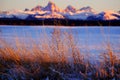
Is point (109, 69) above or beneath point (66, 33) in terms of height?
beneath

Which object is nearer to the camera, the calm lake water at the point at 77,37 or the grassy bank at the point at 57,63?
the grassy bank at the point at 57,63

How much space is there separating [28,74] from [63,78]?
545 mm

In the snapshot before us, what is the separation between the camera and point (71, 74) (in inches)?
187

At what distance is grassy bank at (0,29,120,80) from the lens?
15.5 ft

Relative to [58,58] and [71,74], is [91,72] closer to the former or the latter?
[71,74]

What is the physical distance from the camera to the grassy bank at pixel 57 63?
471 centimetres

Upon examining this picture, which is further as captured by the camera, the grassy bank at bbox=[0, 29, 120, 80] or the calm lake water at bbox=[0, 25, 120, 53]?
the calm lake water at bbox=[0, 25, 120, 53]

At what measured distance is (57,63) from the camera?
512cm

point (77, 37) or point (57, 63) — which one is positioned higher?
point (77, 37)

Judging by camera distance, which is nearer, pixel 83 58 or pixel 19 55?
pixel 83 58

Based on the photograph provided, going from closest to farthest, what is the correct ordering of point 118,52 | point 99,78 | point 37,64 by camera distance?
point 99,78 < point 37,64 < point 118,52

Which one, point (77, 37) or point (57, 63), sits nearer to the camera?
point (57, 63)

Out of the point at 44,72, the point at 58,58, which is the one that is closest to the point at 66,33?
the point at 58,58

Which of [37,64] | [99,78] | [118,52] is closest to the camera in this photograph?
[99,78]
